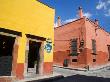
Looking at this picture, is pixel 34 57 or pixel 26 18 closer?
pixel 26 18

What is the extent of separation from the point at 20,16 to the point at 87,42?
1194 centimetres

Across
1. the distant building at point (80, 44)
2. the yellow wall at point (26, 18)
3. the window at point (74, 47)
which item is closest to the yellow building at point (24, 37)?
the yellow wall at point (26, 18)

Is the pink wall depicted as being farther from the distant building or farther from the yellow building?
the yellow building

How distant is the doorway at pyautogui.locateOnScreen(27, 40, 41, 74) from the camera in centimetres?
1407

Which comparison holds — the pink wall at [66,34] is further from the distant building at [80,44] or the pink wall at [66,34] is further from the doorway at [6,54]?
the doorway at [6,54]

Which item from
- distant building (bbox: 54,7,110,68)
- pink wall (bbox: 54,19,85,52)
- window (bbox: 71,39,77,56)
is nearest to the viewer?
distant building (bbox: 54,7,110,68)

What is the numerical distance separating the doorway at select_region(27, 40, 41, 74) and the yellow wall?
0.67m

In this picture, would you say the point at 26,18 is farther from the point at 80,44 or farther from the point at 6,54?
the point at 80,44

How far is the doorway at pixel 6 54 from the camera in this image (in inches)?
447

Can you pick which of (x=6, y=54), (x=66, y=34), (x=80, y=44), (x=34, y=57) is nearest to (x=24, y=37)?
(x=6, y=54)

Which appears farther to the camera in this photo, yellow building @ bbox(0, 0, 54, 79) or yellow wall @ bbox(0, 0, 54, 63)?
yellow building @ bbox(0, 0, 54, 79)

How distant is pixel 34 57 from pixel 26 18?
340cm

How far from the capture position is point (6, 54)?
11.8 meters

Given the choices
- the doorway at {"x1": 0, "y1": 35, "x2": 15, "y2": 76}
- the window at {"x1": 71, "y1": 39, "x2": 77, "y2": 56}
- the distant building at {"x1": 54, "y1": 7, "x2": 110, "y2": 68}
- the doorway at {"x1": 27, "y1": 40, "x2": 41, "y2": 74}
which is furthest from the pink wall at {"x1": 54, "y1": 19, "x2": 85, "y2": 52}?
the doorway at {"x1": 0, "y1": 35, "x2": 15, "y2": 76}
